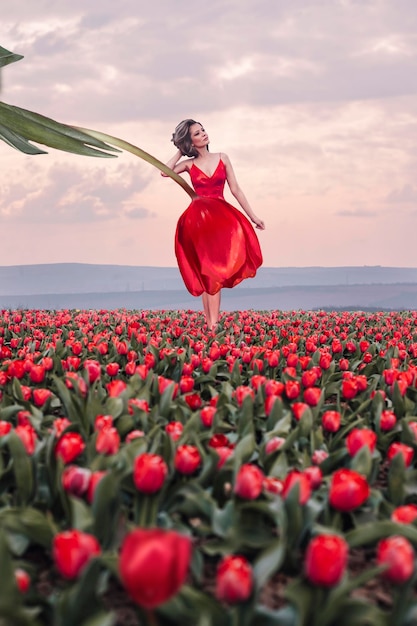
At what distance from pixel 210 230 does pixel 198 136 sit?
2.08 meters

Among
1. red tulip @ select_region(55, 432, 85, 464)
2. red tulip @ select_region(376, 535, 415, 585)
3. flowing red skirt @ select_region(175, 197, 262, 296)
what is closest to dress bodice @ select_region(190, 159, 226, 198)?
flowing red skirt @ select_region(175, 197, 262, 296)

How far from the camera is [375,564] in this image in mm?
2457

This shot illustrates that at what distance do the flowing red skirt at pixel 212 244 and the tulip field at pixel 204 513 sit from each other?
3.95 metres

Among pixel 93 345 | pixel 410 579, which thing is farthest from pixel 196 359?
pixel 410 579

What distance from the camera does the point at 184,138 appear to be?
9.95 meters

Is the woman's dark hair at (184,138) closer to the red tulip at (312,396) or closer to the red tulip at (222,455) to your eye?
the red tulip at (312,396)

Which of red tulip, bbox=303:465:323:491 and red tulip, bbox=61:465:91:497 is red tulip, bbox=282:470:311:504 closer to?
red tulip, bbox=303:465:323:491

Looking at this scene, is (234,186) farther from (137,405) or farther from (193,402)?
(137,405)

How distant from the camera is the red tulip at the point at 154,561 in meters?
Answer: 1.34

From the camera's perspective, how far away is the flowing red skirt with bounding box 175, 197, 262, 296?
27.4ft

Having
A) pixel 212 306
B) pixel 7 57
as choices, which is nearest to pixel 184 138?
pixel 212 306

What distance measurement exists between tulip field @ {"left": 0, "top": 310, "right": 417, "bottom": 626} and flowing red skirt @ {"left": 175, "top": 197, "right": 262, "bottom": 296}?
156 inches

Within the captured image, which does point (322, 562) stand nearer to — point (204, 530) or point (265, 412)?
point (204, 530)

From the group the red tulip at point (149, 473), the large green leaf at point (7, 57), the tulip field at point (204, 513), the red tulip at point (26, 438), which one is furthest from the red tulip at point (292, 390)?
the large green leaf at point (7, 57)
